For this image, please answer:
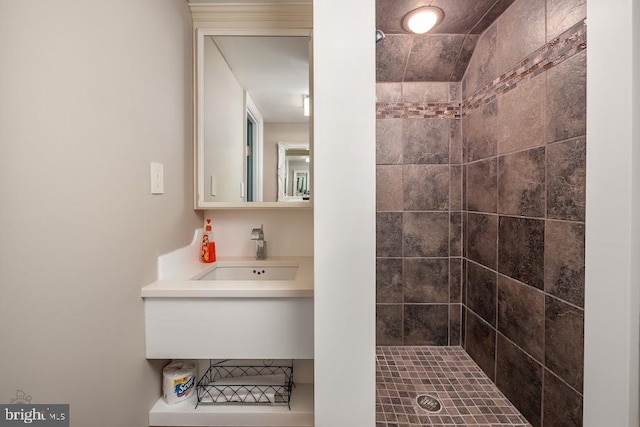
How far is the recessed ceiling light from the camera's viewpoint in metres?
1.51

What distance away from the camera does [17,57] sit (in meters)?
0.64

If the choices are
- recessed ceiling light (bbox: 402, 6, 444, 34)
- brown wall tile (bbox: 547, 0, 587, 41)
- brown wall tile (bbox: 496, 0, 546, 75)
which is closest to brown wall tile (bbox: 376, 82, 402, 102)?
recessed ceiling light (bbox: 402, 6, 444, 34)

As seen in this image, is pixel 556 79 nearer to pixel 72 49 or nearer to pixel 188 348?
pixel 72 49

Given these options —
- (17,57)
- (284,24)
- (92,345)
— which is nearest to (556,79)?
(284,24)

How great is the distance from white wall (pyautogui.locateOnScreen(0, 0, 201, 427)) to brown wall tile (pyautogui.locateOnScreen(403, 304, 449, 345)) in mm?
1488

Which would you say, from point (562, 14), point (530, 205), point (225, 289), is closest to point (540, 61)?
point (562, 14)

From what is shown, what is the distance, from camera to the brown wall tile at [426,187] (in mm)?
1895

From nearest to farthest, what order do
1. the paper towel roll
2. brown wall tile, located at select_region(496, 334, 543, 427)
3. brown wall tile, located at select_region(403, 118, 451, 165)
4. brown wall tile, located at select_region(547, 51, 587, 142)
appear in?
brown wall tile, located at select_region(547, 51, 587, 142)
the paper towel roll
brown wall tile, located at select_region(496, 334, 543, 427)
brown wall tile, located at select_region(403, 118, 451, 165)

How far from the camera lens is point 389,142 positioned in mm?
1894

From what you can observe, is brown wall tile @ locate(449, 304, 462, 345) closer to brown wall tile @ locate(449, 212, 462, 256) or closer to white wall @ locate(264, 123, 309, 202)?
brown wall tile @ locate(449, 212, 462, 256)

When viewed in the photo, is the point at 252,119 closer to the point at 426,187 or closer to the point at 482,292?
the point at 426,187

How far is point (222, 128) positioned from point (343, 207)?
3.38 feet

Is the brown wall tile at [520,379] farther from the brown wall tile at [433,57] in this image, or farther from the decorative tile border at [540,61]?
the brown wall tile at [433,57]

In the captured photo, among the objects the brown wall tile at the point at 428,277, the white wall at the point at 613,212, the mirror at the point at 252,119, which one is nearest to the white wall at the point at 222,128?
the mirror at the point at 252,119
